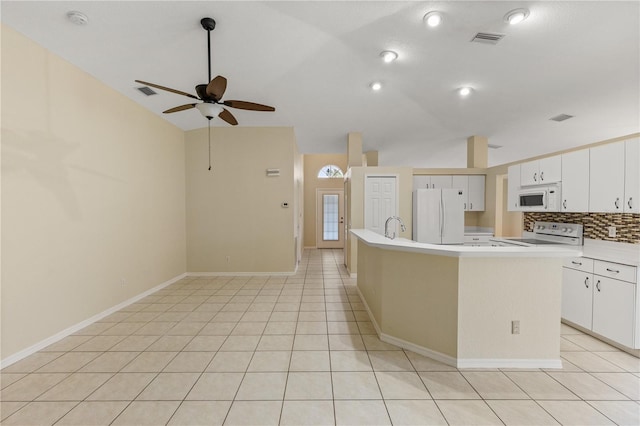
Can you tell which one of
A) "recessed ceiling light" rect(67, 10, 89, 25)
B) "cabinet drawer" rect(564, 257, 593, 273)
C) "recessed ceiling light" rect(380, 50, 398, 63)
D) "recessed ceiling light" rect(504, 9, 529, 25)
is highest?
"recessed ceiling light" rect(67, 10, 89, 25)

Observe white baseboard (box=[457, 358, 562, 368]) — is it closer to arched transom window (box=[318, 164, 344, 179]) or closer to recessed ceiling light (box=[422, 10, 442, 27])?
recessed ceiling light (box=[422, 10, 442, 27])

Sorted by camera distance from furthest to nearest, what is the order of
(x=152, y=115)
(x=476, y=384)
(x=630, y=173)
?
(x=152, y=115), (x=630, y=173), (x=476, y=384)

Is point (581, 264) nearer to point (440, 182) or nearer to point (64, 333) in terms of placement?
point (440, 182)

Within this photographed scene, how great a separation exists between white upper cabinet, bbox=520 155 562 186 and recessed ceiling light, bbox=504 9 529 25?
198 centimetres

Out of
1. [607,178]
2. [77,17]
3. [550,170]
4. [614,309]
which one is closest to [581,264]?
[614,309]

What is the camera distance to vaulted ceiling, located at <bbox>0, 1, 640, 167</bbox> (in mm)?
2197

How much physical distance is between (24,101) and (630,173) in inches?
229

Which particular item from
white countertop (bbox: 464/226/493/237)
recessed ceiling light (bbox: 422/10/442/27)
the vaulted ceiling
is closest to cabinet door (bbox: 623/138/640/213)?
the vaulted ceiling

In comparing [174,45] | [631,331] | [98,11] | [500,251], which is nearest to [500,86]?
[500,251]

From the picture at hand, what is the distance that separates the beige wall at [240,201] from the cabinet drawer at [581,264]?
13.3 ft

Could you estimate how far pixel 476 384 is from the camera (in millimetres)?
1992

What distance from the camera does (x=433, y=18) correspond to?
2.22 m

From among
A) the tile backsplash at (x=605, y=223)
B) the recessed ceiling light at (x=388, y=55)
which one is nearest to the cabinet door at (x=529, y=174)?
the tile backsplash at (x=605, y=223)

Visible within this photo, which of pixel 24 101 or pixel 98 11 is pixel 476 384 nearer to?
pixel 98 11
